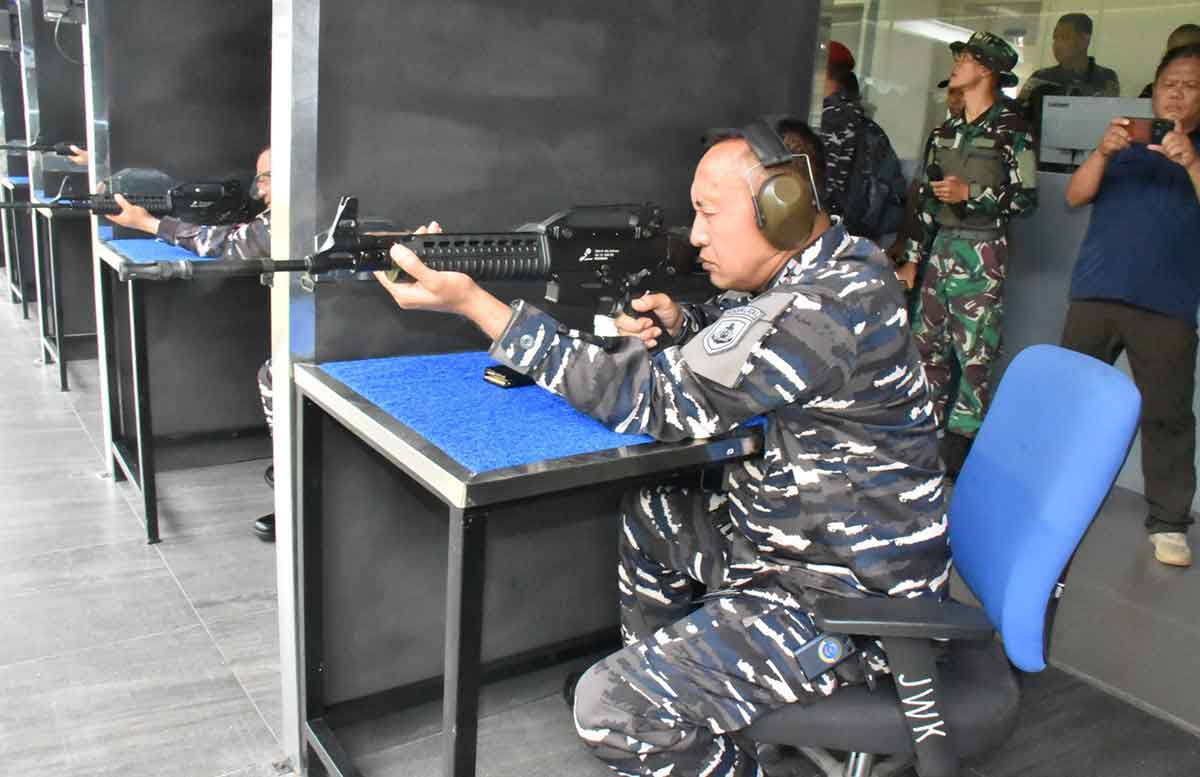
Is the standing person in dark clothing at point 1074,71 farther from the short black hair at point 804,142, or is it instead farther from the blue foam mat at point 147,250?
the blue foam mat at point 147,250

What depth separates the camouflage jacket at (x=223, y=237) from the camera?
2703 millimetres

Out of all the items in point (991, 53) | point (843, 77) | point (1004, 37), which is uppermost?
point (1004, 37)

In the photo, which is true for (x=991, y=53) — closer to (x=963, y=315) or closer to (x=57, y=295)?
(x=963, y=315)

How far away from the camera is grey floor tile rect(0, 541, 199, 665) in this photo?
2355 mm

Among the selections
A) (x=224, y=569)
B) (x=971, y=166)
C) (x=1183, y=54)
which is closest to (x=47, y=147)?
(x=224, y=569)

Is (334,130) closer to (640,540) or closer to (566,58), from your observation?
(566,58)

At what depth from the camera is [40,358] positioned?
495 centimetres

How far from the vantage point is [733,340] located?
4.63ft

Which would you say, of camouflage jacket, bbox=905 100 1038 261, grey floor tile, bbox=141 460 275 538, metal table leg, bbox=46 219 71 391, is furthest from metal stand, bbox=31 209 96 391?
camouflage jacket, bbox=905 100 1038 261

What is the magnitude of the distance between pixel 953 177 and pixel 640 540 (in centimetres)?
243

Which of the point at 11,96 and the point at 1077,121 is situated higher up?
the point at 1077,121

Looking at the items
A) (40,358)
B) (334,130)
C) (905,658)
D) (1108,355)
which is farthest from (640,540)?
(40,358)

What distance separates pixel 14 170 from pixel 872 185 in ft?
15.2

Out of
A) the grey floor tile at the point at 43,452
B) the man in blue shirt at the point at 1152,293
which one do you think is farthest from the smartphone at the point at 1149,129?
the grey floor tile at the point at 43,452
